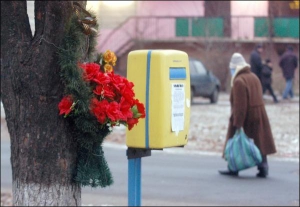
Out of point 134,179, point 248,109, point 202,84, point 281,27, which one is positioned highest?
point 281,27

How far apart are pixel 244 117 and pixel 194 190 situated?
47.9 inches

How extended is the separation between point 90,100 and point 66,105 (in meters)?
0.14

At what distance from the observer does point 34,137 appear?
181 inches

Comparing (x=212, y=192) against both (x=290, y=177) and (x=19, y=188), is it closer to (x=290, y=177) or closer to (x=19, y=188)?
(x=290, y=177)

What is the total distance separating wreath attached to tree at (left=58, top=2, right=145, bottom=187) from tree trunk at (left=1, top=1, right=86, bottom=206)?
8cm

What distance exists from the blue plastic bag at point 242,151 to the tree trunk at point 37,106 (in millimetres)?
6038

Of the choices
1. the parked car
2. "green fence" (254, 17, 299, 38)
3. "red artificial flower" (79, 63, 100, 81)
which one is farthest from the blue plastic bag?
"green fence" (254, 17, 299, 38)

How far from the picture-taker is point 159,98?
17.2 feet

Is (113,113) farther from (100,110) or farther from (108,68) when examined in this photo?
(108,68)

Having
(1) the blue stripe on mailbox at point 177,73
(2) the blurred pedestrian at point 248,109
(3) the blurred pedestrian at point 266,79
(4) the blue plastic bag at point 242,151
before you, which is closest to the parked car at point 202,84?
(3) the blurred pedestrian at point 266,79

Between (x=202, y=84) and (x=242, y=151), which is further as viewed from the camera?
(x=202, y=84)

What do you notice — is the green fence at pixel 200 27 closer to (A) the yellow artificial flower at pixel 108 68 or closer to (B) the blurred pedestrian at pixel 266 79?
(B) the blurred pedestrian at pixel 266 79

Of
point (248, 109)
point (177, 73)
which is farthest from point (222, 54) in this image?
point (177, 73)

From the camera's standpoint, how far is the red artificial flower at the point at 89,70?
4.48m
